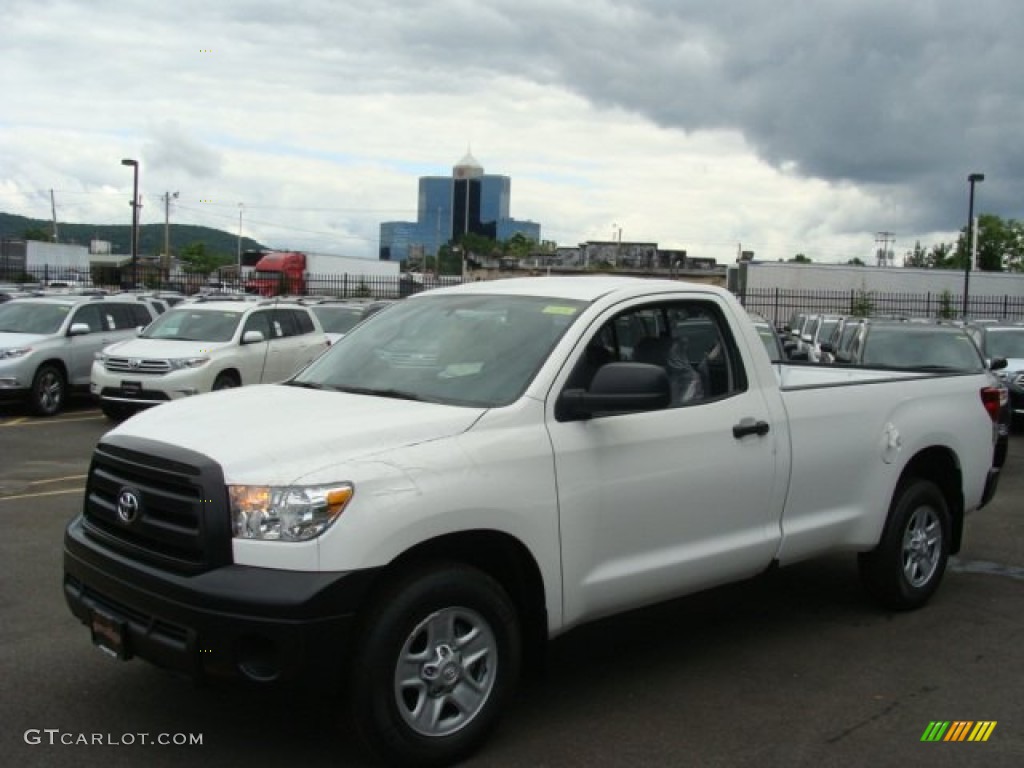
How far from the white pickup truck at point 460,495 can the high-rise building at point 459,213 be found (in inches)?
4890

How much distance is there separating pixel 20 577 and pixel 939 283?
58.0 m

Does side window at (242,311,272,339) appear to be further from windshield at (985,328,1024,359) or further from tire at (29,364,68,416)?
windshield at (985,328,1024,359)

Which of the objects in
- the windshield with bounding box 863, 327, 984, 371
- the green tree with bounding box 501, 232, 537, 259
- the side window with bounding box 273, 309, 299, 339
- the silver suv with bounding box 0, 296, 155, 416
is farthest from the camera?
the green tree with bounding box 501, 232, 537, 259

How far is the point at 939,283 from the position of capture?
57625 mm

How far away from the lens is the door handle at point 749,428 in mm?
5066

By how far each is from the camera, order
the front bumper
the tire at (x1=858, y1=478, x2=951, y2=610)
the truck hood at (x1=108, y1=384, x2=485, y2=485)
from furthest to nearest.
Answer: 1. the tire at (x1=858, y1=478, x2=951, y2=610)
2. the truck hood at (x1=108, y1=384, x2=485, y2=485)
3. the front bumper

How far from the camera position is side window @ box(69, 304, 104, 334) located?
16.8 metres

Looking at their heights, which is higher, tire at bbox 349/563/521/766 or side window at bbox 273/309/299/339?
side window at bbox 273/309/299/339

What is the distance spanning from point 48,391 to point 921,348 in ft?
41.3

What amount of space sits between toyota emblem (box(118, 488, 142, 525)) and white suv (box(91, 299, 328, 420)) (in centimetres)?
1044

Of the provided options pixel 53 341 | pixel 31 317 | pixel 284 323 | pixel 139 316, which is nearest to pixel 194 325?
pixel 284 323

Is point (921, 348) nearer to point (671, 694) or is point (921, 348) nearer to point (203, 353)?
point (203, 353)

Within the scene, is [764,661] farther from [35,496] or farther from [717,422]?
[35,496]
